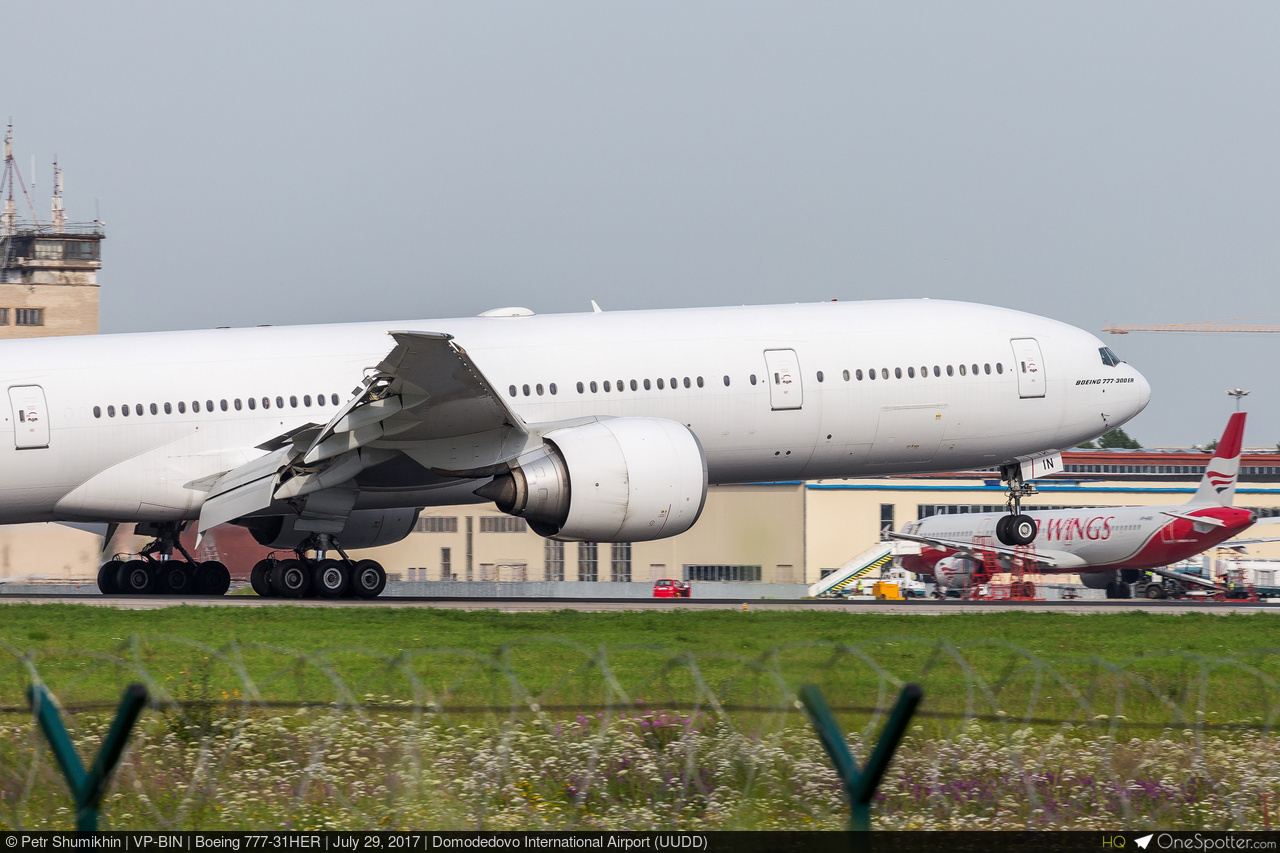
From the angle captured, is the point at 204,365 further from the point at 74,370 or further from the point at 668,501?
the point at 668,501

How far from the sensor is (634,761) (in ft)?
34.7

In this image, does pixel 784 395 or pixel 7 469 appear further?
pixel 784 395

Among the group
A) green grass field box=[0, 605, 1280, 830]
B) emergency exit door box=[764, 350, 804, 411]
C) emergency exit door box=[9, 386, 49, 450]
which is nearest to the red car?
emergency exit door box=[764, 350, 804, 411]

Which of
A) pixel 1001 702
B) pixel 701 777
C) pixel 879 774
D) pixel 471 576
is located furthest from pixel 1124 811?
pixel 471 576

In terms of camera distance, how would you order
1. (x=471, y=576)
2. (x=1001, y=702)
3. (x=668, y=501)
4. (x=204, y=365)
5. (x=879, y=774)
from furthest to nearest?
(x=471, y=576) → (x=204, y=365) → (x=668, y=501) → (x=1001, y=702) → (x=879, y=774)

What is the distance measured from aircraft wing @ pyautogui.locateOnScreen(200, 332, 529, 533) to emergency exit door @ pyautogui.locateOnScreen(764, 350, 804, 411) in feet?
17.0

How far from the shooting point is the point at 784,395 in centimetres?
2722

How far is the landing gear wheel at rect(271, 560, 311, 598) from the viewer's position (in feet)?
83.3

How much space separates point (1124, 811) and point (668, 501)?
45.9ft

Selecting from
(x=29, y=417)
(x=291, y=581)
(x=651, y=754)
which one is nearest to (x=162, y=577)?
(x=291, y=581)

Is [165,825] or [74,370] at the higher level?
[74,370]

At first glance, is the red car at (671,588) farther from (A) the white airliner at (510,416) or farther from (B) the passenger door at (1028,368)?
(B) the passenger door at (1028,368)

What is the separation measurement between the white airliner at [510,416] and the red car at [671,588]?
20553 mm

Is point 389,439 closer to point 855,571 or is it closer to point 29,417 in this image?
point 29,417
